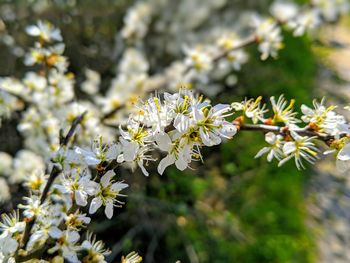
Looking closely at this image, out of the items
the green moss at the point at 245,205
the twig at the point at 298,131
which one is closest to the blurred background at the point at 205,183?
the green moss at the point at 245,205

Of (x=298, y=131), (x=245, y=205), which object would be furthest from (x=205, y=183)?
(x=298, y=131)

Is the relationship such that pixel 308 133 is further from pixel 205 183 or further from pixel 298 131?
pixel 205 183

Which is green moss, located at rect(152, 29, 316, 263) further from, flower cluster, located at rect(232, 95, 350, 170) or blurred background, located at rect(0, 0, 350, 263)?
flower cluster, located at rect(232, 95, 350, 170)

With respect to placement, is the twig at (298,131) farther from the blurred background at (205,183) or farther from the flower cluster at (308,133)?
the blurred background at (205,183)

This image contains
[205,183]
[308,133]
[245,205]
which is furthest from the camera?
[245,205]

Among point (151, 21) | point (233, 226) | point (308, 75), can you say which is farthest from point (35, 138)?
point (308, 75)

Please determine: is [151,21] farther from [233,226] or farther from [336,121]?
[336,121]

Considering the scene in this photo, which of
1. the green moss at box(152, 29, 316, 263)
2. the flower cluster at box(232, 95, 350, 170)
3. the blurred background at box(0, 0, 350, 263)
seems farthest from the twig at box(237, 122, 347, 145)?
the green moss at box(152, 29, 316, 263)

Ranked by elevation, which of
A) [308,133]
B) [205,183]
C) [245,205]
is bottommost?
[308,133]

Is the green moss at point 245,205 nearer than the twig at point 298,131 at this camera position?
No
